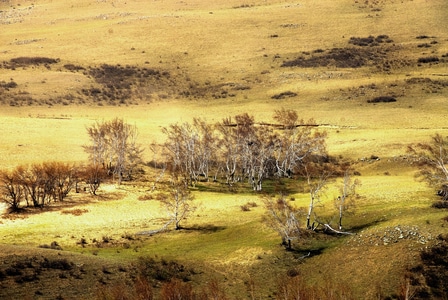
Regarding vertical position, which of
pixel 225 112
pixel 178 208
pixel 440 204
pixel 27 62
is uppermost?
pixel 27 62

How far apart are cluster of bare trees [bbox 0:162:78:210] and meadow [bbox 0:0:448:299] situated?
217cm

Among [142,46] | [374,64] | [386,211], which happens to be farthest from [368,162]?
[142,46]

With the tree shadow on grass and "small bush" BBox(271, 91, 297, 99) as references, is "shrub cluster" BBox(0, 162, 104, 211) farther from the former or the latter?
"small bush" BBox(271, 91, 297, 99)

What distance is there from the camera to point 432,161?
59062mm

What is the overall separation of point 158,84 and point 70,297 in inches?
4205

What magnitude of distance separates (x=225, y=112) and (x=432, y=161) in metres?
59.7

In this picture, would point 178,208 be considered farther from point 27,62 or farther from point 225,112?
point 27,62

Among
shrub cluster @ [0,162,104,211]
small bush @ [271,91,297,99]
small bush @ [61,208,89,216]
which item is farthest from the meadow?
shrub cluster @ [0,162,104,211]

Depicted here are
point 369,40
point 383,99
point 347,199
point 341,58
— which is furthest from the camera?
point 369,40

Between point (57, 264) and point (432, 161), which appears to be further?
point (432, 161)

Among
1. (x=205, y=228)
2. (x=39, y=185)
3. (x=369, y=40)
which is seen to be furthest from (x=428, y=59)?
(x=39, y=185)

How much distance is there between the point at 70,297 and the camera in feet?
110

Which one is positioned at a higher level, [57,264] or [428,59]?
[428,59]

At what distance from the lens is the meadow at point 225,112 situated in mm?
38875
